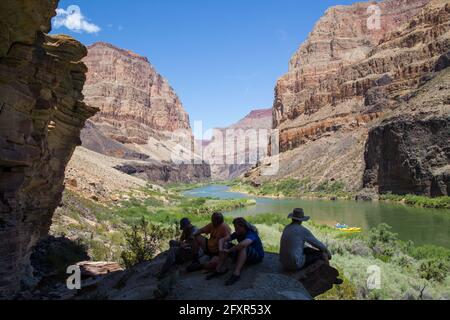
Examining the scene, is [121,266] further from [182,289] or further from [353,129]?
[353,129]

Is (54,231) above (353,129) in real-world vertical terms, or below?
below

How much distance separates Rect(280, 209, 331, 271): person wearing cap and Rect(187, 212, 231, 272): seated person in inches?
42.5

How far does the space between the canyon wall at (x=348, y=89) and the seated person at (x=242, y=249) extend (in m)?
47.6

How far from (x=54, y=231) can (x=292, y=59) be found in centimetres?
12882

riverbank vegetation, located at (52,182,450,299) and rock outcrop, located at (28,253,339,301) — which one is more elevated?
rock outcrop, located at (28,253,339,301)

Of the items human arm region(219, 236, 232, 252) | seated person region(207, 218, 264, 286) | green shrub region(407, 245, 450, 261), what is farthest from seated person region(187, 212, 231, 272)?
green shrub region(407, 245, 450, 261)

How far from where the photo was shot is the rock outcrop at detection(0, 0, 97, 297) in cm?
820

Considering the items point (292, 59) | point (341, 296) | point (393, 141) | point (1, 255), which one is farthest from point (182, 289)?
point (292, 59)

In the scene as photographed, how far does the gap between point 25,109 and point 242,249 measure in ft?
18.3

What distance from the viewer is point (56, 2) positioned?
9.52 metres

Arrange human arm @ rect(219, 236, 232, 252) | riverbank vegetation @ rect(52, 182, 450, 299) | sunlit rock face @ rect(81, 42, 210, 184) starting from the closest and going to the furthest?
1. human arm @ rect(219, 236, 232, 252)
2. riverbank vegetation @ rect(52, 182, 450, 299)
3. sunlit rock face @ rect(81, 42, 210, 184)

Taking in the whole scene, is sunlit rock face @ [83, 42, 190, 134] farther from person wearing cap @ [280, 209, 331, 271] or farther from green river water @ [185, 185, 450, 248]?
person wearing cap @ [280, 209, 331, 271]

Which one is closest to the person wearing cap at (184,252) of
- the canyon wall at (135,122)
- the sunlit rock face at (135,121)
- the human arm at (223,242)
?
the human arm at (223,242)

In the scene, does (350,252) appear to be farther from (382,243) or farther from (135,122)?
(135,122)
